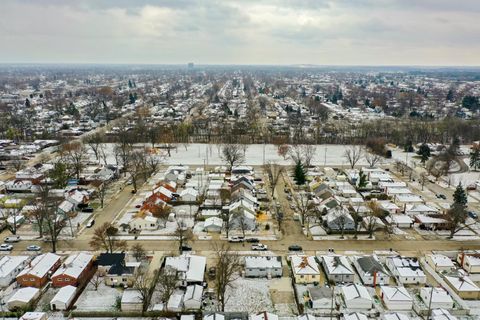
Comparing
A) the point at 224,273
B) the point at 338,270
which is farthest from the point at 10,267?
the point at 338,270

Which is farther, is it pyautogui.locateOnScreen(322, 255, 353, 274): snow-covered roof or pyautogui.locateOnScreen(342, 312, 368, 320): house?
pyautogui.locateOnScreen(322, 255, 353, 274): snow-covered roof

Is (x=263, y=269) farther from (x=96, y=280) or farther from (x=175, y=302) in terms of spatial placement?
(x=96, y=280)

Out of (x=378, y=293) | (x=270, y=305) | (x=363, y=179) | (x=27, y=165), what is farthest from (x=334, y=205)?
(x=27, y=165)

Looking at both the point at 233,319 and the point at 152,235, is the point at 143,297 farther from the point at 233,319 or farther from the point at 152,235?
the point at 152,235

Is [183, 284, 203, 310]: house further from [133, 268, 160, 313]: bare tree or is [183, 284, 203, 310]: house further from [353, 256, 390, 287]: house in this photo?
[353, 256, 390, 287]: house

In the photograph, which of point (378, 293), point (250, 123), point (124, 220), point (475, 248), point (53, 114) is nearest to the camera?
point (378, 293)

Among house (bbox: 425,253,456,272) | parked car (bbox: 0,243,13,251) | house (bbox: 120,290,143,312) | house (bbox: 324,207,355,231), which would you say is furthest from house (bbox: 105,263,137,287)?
house (bbox: 425,253,456,272)
